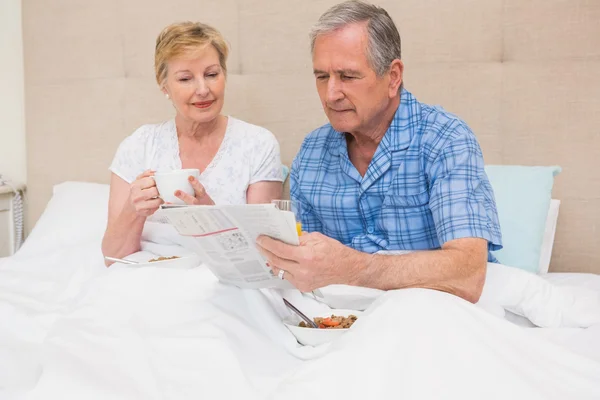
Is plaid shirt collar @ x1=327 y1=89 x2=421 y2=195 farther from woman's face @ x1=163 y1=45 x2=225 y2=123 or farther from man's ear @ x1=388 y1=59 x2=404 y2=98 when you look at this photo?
woman's face @ x1=163 y1=45 x2=225 y2=123

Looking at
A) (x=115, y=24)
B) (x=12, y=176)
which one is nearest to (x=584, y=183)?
(x=115, y=24)

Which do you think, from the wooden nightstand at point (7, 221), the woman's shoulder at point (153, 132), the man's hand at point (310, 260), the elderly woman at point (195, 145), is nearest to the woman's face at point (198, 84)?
the elderly woman at point (195, 145)

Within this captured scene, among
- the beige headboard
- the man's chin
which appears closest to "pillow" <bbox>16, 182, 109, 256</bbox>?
the beige headboard

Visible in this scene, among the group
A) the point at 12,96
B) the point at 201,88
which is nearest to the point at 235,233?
the point at 201,88

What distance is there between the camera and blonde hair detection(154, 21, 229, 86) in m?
1.93

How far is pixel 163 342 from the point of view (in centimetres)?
120

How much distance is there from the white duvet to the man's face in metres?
0.42

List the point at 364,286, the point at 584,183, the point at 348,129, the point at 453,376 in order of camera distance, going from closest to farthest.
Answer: the point at 453,376, the point at 364,286, the point at 348,129, the point at 584,183

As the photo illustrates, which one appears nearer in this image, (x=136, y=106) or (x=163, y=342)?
(x=163, y=342)

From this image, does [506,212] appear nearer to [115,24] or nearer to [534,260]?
[534,260]

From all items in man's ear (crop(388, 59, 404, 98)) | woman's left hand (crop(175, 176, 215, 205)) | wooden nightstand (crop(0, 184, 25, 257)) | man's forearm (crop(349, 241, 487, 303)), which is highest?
man's ear (crop(388, 59, 404, 98))

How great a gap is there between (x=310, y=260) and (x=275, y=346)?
19cm

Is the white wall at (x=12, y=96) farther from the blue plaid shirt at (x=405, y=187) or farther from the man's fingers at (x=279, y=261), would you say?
the man's fingers at (x=279, y=261)

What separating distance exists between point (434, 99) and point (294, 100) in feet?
1.62
